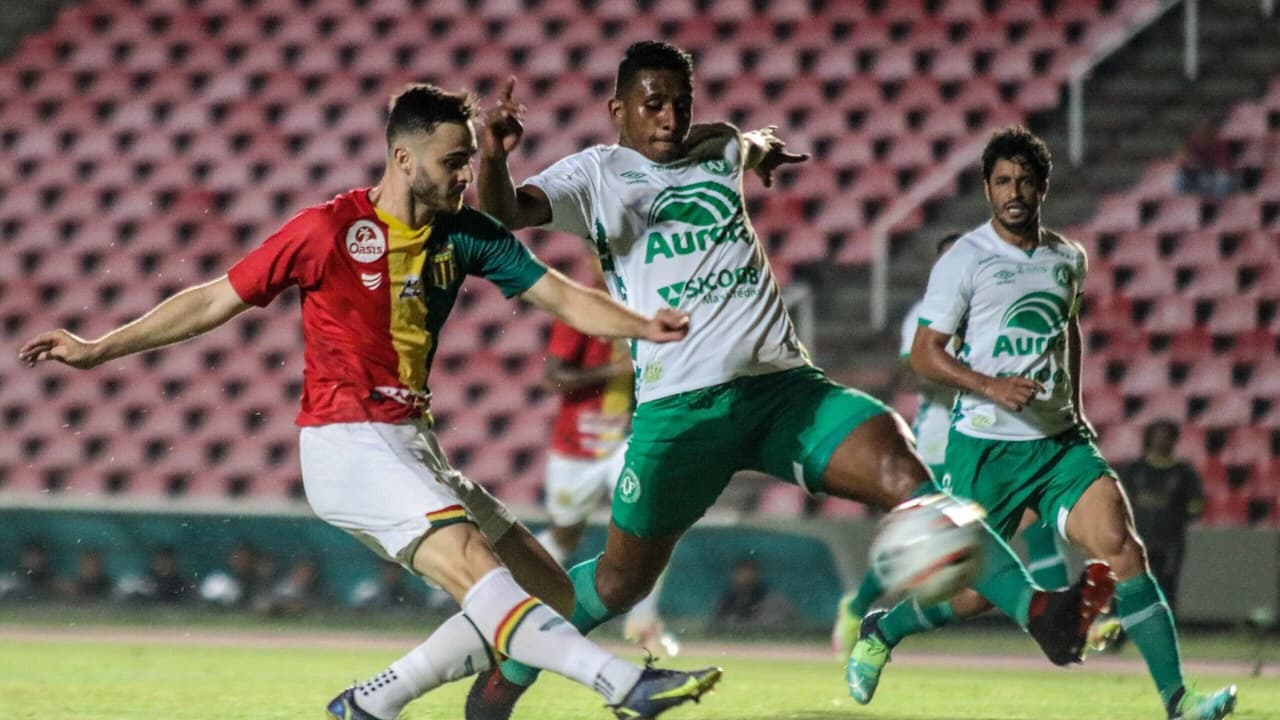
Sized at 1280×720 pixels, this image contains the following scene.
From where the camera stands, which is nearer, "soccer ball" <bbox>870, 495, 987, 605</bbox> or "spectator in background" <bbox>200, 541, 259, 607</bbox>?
"soccer ball" <bbox>870, 495, 987, 605</bbox>

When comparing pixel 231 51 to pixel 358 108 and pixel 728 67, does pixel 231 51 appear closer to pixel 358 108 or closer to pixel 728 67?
pixel 358 108

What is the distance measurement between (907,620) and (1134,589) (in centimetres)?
106

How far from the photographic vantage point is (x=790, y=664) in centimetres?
999

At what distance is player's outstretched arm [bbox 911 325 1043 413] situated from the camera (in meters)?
6.09

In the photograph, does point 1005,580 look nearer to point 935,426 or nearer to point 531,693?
point 531,693

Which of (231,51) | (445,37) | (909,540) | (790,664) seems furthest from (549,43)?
(909,540)

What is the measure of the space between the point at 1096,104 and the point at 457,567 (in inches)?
443

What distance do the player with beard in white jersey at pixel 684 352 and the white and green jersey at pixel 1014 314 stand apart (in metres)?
1.18

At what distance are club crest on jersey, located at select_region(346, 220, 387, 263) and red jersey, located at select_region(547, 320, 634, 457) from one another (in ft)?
17.2

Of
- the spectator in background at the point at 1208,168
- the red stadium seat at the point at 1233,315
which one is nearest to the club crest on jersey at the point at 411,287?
the red stadium seat at the point at 1233,315

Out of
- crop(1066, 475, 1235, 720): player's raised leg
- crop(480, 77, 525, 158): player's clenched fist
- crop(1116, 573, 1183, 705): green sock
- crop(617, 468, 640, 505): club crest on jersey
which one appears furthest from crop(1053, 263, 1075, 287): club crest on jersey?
crop(480, 77, 525, 158): player's clenched fist

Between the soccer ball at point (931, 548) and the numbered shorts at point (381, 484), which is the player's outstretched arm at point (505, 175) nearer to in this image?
the numbered shorts at point (381, 484)

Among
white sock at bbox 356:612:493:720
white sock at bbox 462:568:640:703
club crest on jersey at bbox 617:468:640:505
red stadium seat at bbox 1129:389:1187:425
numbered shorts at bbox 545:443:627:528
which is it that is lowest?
red stadium seat at bbox 1129:389:1187:425

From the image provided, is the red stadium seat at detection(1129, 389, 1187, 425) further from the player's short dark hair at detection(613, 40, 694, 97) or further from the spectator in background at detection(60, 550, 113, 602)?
the player's short dark hair at detection(613, 40, 694, 97)
